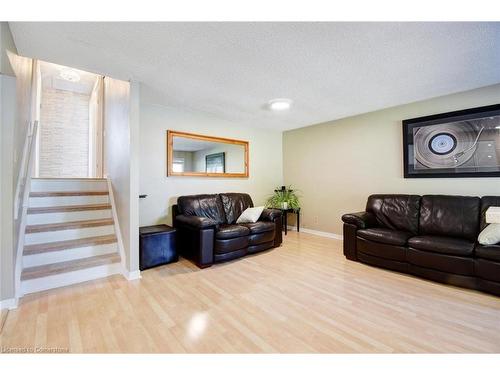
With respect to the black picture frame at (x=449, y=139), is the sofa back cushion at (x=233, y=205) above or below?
below

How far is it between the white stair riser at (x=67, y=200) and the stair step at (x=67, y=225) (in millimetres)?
373

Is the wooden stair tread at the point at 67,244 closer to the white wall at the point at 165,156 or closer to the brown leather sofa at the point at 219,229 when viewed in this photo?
the white wall at the point at 165,156

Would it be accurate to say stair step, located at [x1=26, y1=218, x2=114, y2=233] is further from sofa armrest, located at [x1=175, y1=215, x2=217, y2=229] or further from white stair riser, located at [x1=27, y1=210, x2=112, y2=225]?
sofa armrest, located at [x1=175, y1=215, x2=217, y2=229]

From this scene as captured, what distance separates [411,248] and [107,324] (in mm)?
3050

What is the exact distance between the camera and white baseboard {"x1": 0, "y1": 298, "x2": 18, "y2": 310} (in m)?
1.85

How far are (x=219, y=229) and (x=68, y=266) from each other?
1.69 m

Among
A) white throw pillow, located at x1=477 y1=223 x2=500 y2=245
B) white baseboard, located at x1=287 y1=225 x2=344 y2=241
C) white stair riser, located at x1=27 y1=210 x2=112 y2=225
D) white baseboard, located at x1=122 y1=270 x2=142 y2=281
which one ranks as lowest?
white baseboard, located at x1=122 y1=270 x2=142 y2=281

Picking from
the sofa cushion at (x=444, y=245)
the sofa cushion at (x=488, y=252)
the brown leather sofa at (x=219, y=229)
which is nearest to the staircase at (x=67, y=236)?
the brown leather sofa at (x=219, y=229)

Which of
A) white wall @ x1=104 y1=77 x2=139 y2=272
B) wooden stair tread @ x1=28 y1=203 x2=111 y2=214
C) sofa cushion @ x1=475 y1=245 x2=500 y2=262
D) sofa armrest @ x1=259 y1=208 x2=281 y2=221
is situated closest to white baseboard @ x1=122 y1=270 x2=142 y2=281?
white wall @ x1=104 y1=77 x2=139 y2=272

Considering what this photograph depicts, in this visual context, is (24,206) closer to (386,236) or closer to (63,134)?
(63,134)

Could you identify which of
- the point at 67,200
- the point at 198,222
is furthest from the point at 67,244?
the point at 198,222

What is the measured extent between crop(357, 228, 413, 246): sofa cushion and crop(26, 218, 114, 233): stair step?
3.44m

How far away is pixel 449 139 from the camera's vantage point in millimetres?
3043

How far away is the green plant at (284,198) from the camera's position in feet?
15.4
